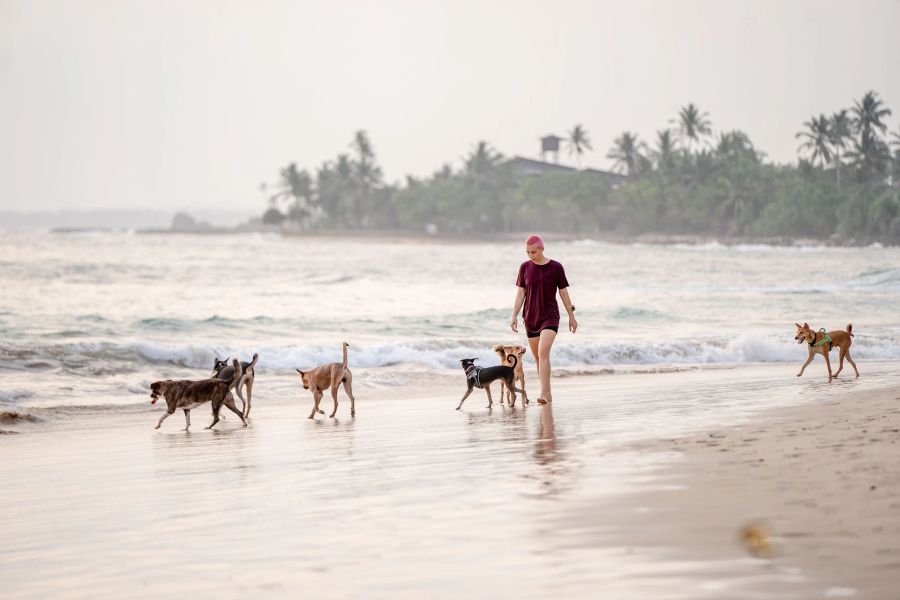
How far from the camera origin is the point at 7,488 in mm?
7859

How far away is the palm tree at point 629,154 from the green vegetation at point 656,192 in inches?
5.6

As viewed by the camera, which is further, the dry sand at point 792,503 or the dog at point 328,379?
the dog at point 328,379

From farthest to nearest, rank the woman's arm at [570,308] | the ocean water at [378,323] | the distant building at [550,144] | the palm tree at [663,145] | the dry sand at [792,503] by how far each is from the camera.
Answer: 1. the distant building at [550,144]
2. the palm tree at [663,145]
3. the ocean water at [378,323]
4. the woman's arm at [570,308]
5. the dry sand at [792,503]

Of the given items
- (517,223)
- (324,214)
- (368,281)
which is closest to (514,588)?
(368,281)

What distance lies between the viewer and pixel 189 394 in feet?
36.2

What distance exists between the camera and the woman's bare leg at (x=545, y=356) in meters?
11.3

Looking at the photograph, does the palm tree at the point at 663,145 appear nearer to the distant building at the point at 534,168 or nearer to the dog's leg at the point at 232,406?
the distant building at the point at 534,168

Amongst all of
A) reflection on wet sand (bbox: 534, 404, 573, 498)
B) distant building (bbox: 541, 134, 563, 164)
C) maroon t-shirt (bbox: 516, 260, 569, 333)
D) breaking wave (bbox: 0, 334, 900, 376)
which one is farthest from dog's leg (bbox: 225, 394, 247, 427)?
distant building (bbox: 541, 134, 563, 164)

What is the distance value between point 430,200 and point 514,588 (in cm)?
16685

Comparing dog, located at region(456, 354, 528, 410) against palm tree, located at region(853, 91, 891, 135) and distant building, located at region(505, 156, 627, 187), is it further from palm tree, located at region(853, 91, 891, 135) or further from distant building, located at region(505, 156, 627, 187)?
distant building, located at region(505, 156, 627, 187)

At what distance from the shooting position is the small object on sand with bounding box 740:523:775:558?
473cm

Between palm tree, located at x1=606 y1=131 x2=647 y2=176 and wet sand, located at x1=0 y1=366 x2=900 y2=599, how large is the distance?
15019cm

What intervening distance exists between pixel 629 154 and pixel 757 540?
156m

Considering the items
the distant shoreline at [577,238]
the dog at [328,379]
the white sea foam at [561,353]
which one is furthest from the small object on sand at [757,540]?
the distant shoreline at [577,238]
